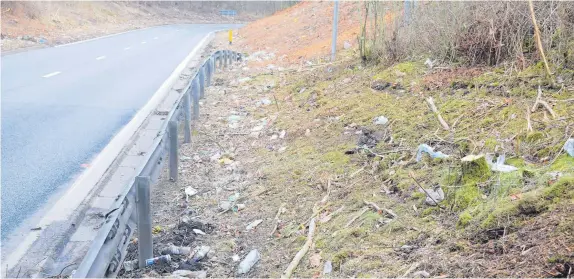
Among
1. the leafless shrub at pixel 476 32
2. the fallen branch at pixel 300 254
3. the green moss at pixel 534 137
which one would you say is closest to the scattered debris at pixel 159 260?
the fallen branch at pixel 300 254

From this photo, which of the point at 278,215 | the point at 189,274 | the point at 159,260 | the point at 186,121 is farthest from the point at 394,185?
the point at 186,121

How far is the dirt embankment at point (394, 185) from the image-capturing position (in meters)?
3.71

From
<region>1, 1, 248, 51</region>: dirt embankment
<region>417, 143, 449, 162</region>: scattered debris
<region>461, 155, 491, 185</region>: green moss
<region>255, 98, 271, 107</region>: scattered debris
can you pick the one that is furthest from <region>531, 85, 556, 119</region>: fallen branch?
<region>1, 1, 248, 51</region>: dirt embankment

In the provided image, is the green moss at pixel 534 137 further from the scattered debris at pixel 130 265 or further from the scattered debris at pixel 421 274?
the scattered debris at pixel 130 265

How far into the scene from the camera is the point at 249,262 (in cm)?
454

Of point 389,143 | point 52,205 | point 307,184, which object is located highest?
point 389,143

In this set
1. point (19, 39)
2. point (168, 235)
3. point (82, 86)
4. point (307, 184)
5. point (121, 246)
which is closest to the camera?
point (121, 246)

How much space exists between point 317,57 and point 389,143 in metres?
9.07

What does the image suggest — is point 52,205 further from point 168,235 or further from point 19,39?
point 19,39

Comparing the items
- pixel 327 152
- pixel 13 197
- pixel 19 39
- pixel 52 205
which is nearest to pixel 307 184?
pixel 327 152

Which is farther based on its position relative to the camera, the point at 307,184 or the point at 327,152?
the point at 327,152

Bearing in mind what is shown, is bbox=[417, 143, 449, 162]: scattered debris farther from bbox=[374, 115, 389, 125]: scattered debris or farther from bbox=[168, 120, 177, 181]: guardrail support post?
bbox=[168, 120, 177, 181]: guardrail support post

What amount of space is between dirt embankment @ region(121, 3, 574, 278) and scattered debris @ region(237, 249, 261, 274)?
0.05 meters

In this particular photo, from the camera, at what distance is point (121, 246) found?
13.1 feet
